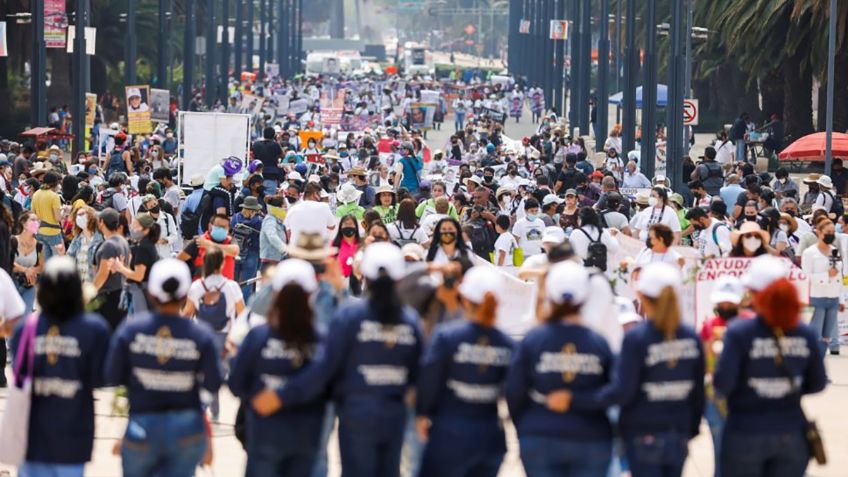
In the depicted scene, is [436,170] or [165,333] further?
[436,170]

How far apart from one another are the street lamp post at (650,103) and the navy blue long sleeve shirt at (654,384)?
29.0 meters

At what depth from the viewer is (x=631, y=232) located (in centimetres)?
1902

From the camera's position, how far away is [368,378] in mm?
8773

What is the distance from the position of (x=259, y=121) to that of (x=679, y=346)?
48049 millimetres

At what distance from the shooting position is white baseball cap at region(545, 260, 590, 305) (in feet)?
27.6

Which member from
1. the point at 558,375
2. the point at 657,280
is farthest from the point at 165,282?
the point at 657,280

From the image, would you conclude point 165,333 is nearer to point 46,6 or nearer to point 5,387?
point 5,387

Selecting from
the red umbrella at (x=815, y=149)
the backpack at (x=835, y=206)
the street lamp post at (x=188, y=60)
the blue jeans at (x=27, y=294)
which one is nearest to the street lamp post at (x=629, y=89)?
the red umbrella at (x=815, y=149)

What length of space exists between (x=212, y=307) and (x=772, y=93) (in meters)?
45.6

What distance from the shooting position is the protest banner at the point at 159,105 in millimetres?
45406

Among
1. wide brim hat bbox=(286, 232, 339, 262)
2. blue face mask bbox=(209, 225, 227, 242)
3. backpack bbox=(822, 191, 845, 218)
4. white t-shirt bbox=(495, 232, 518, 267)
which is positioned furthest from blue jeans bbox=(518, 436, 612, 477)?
backpack bbox=(822, 191, 845, 218)

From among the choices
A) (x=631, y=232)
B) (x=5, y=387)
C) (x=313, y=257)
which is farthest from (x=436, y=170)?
(x=313, y=257)

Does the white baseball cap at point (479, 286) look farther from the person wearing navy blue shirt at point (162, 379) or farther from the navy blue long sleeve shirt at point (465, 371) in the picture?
the person wearing navy blue shirt at point (162, 379)

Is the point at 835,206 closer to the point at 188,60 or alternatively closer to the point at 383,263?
the point at 383,263
